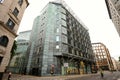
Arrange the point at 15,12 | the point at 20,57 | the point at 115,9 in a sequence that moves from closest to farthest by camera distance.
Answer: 1. the point at 15,12
2. the point at 115,9
3. the point at 20,57

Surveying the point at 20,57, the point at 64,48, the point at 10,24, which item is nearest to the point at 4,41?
the point at 10,24

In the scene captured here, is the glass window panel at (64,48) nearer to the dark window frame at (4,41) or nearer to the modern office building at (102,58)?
the dark window frame at (4,41)

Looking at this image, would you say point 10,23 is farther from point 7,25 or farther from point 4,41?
point 4,41

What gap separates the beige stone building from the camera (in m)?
15.8

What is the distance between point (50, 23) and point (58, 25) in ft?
11.0

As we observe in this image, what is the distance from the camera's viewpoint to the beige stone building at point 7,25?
1579 cm

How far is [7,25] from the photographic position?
1744cm

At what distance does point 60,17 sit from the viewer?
39.8 m

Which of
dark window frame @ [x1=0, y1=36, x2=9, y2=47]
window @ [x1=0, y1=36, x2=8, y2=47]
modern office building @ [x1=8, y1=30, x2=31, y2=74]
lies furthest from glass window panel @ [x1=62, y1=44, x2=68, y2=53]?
modern office building @ [x1=8, y1=30, x2=31, y2=74]

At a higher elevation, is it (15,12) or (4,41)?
(15,12)

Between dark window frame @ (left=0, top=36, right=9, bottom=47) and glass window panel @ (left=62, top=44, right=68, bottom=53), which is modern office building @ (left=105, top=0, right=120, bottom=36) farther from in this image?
dark window frame @ (left=0, top=36, right=9, bottom=47)

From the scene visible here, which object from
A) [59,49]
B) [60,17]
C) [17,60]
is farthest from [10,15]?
[17,60]

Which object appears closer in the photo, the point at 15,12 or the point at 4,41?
the point at 4,41

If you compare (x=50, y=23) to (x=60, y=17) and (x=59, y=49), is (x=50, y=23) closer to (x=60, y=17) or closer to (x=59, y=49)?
(x=60, y=17)
